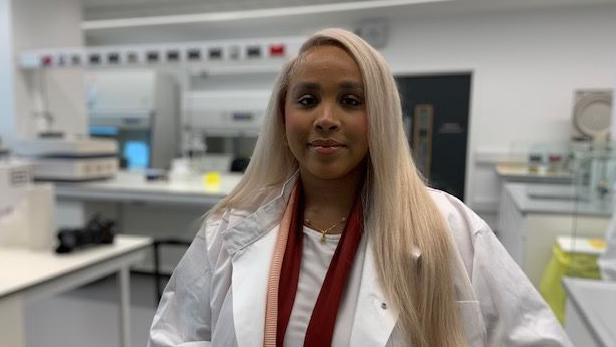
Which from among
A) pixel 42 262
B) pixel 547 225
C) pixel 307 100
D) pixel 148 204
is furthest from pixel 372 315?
pixel 148 204

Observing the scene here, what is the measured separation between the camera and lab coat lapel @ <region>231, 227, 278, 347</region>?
76 centimetres

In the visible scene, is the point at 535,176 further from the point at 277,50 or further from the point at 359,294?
the point at 359,294

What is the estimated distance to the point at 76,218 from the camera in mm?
3260

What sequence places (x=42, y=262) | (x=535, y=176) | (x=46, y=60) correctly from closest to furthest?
(x=42, y=262) → (x=46, y=60) → (x=535, y=176)

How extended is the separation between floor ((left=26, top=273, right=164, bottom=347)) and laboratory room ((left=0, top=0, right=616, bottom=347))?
0.02 metres

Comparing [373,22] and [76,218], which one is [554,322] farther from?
[373,22]

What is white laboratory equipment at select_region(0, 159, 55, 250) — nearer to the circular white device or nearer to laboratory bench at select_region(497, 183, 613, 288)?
laboratory bench at select_region(497, 183, 613, 288)

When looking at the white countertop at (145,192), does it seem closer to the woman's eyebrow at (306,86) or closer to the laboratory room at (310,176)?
the laboratory room at (310,176)

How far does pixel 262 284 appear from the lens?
0.79 metres

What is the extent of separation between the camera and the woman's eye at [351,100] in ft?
2.47

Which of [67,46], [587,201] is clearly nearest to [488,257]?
[587,201]

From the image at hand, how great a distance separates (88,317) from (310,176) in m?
2.71

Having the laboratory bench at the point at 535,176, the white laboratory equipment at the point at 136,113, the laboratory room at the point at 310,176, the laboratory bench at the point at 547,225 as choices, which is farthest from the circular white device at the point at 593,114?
the white laboratory equipment at the point at 136,113

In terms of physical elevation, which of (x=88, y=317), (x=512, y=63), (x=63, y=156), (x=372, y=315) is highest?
(x=512, y=63)
